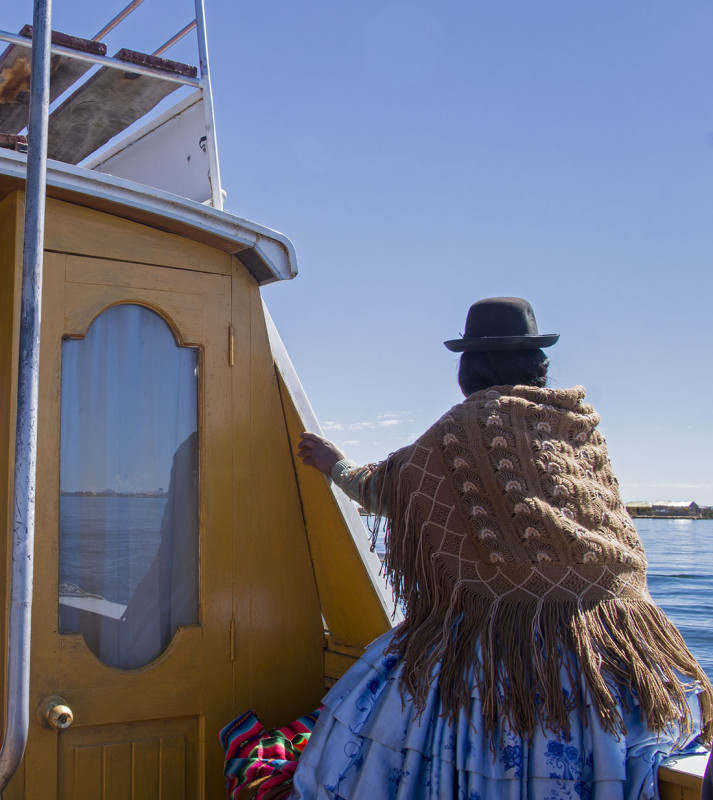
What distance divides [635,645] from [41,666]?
1782 mm

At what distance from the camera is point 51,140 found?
3709 mm

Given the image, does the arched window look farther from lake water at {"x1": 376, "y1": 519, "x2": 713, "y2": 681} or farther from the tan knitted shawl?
lake water at {"x1": 376, "y1": 519, "x2": 713, "y2": 681}

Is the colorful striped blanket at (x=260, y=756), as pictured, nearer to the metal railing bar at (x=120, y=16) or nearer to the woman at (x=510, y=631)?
the woman at (x=510, y=631)

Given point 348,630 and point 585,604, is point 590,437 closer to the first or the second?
point 585,604

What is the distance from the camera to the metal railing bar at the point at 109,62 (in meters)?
2.79

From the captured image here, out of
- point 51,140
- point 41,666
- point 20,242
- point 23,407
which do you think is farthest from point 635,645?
point 51,140

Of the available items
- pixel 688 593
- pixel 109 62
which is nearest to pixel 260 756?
pixel 109 62

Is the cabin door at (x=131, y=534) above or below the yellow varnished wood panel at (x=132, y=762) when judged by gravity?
above

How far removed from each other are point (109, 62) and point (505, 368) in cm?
184

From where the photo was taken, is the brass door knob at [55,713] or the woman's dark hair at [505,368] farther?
the brass door knob at [55,713]

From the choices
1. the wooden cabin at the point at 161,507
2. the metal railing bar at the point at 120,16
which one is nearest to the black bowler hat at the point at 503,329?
the wooden cabin at the point at 161,507

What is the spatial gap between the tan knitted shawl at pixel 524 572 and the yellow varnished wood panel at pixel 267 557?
0.84 meters

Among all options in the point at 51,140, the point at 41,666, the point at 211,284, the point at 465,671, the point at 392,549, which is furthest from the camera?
the point at 51,140

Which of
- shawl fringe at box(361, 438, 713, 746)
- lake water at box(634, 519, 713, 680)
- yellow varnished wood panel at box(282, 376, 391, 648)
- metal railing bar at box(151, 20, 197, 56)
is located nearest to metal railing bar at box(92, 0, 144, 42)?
metal railing bar at box(151, 20, 197, 56)
